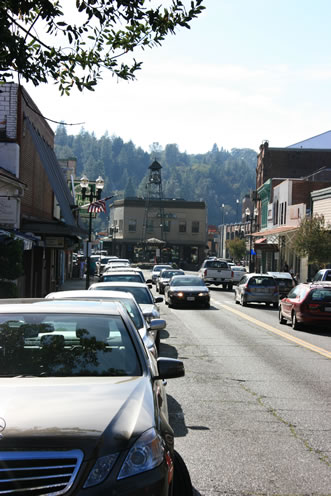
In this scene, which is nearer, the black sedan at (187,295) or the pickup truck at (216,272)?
the black sedan at (187,295)

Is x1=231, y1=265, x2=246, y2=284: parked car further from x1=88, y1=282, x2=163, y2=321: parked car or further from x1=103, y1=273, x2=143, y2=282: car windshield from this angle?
x1=88, y1=282, x2=163, y2=321: parked car

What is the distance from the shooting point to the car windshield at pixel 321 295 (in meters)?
20.1

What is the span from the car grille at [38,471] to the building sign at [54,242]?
2512cm

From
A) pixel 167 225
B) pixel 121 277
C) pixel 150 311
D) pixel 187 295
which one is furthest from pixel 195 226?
pixel 150 311

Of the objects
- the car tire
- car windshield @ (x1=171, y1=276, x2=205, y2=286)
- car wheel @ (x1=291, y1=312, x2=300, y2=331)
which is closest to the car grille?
the car tire

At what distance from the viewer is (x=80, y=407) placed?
4.01 m

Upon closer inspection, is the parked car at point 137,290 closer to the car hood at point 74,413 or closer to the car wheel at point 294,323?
the car wheel at point 294,323

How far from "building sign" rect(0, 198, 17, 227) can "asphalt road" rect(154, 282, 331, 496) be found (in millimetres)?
9016

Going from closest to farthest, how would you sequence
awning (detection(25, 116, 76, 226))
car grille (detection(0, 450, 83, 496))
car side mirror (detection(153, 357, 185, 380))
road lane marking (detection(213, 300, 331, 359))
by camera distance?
car grille (detection(0, 450, 83, 496)) < car side mirror (detection(153, 357, 185, 380)) < road lane marking (detection(213, 300, 331, 359)) < awning (detection(25, 116, 76, 226))

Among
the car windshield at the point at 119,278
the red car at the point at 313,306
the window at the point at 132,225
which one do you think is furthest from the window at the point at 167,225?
the car windshield at the point at 119,278

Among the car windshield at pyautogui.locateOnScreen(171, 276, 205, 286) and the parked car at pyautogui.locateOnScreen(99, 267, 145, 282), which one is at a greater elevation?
→ the parked car at pyautogui.locateOnScreen(99, 267, 145, 282)

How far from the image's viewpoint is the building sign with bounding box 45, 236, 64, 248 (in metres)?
28.4

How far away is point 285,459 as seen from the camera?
6.44 m

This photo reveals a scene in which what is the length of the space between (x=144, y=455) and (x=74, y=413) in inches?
19.3
